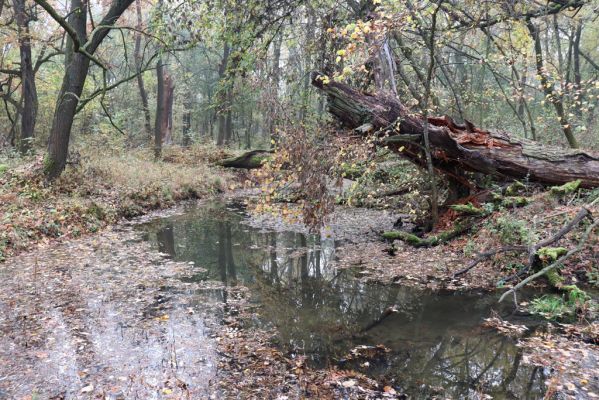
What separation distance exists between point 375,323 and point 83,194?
31.3 feet

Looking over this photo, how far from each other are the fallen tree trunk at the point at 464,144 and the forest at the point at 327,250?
41 millimetres

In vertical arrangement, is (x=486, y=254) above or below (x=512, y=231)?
below

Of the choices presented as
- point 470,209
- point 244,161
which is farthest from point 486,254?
point 244,161

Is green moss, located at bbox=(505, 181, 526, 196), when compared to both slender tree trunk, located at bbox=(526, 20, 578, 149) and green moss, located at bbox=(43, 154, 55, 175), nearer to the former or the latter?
slender tree trunk, located at bbox=(526, 20, 578, 149)

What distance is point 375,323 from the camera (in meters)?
5.41

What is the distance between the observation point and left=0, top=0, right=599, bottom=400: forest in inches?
164

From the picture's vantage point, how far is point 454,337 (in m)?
4.95

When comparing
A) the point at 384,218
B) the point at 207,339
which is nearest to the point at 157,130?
the point at 384,218

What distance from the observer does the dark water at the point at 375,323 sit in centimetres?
407

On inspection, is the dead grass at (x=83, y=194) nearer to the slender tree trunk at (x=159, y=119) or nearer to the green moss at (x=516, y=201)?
the slender tree trunk at (x=159, y=119)

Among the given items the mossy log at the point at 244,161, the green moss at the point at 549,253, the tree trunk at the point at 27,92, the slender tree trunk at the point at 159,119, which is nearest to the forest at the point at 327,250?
the green moss at the point at 549,253

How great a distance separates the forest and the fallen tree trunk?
4 centimetres

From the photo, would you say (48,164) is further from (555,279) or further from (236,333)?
(555,279)

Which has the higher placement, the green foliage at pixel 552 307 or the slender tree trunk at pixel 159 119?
the slender tree trunk at pixel 159 119
